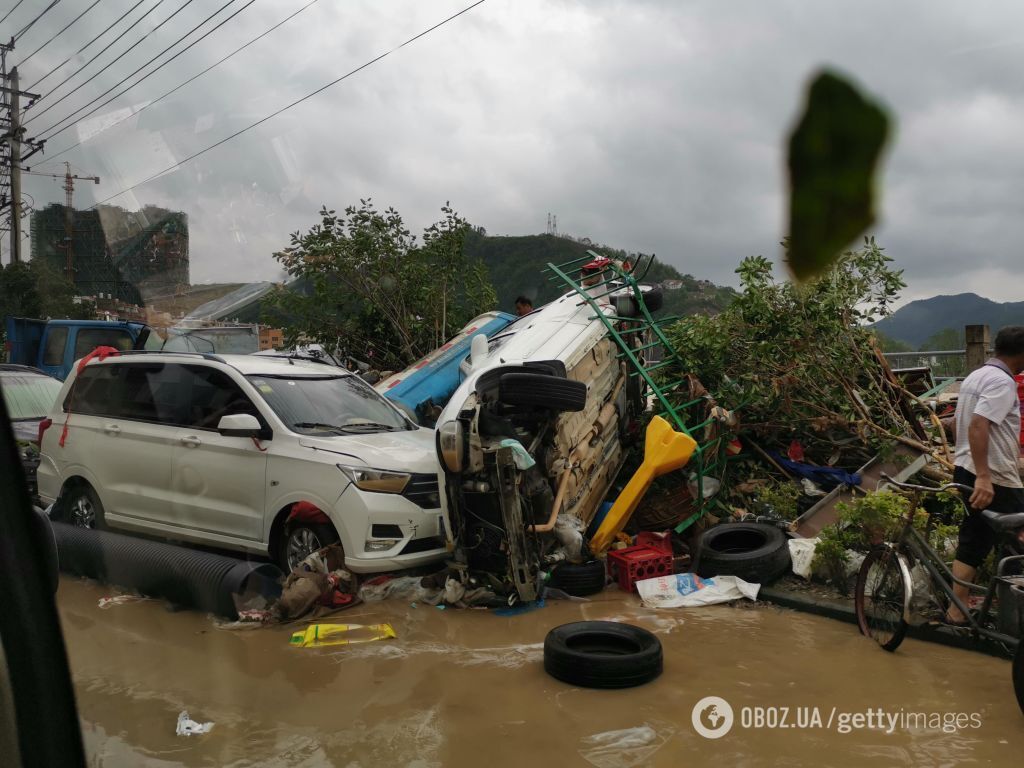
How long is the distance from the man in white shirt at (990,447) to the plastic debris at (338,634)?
3.36 m

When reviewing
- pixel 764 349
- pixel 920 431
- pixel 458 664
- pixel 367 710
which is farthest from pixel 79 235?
pixel 920 431

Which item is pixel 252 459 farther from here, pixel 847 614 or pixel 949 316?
pixel 949 316

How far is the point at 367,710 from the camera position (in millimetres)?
3957

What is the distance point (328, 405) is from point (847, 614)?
4.15m

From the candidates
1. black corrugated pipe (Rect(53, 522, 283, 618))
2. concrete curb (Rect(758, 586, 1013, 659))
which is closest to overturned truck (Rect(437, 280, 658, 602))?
concrete curb (Rect(758, 586, 1013, 659))

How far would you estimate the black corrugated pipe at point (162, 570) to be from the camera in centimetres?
234

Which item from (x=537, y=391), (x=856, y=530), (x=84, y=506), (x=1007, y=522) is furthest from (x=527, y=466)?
(x=1007, y=522)

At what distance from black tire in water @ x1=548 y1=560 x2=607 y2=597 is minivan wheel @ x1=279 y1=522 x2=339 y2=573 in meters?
1.66

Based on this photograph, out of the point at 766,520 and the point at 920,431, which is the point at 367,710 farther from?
the point at 920,431

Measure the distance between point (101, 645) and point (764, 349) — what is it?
13.3 ft

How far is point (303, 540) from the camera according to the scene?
5965mm

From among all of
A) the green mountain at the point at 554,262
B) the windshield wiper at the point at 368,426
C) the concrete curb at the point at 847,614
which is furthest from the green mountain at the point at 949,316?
the windshield wiper at the point at 368,426

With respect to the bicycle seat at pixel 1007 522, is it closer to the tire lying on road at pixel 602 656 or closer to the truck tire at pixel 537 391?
the tire lying on road at pixel 602 656

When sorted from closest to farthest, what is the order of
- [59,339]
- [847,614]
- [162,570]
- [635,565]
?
[162,570] < [59,339] < [847,614] < [635,565]
